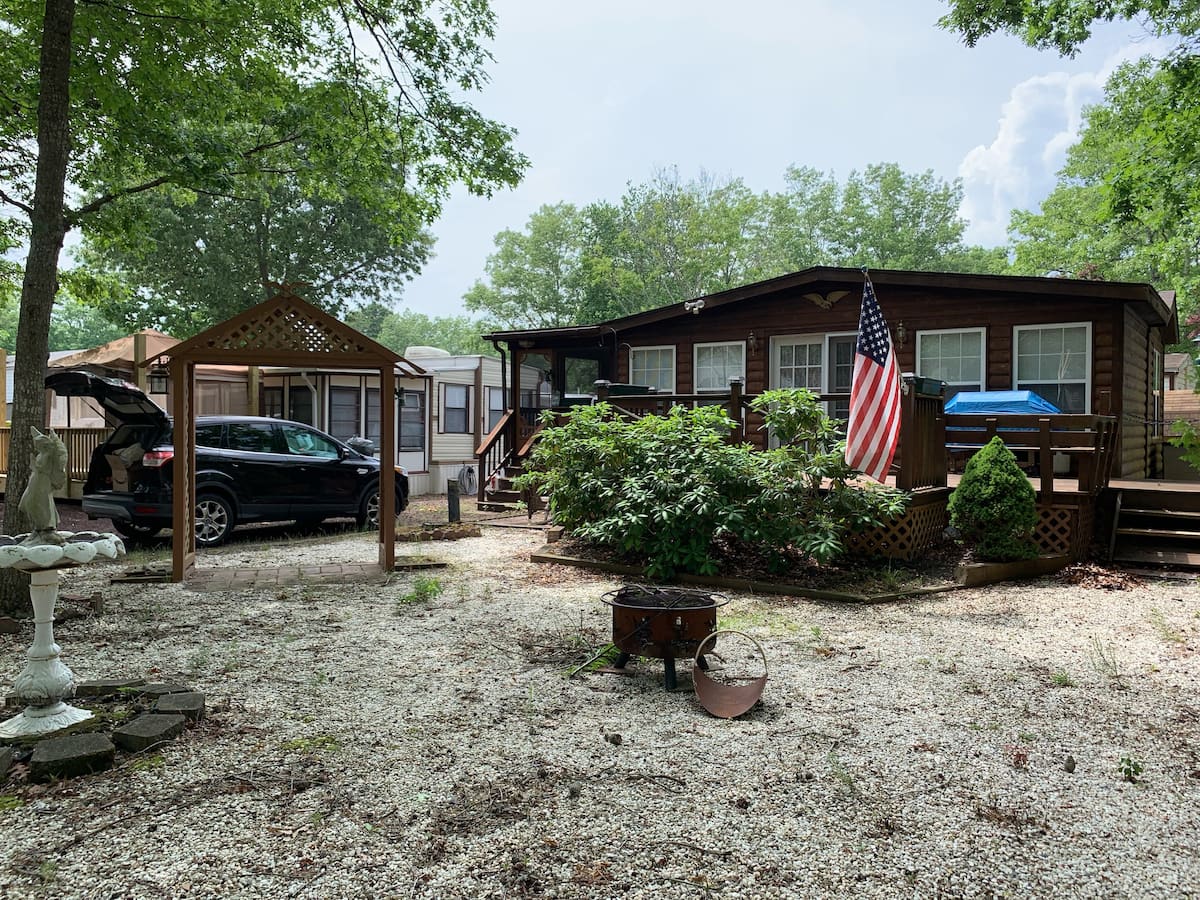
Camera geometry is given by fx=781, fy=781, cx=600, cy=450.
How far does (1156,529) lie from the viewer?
841 cm

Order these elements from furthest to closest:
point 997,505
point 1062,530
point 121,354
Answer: point 121,354 < point 1062,530 < point 997,505

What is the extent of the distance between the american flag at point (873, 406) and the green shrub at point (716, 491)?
0.31 m

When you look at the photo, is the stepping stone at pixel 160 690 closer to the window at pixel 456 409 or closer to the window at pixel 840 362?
the window at pixel 840 362

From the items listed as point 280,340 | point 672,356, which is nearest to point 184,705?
point 280,340

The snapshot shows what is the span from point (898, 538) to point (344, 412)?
515 inches

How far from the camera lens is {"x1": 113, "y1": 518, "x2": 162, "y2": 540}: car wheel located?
31.5 feet

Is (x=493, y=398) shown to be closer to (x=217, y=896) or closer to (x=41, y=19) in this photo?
(x=41, y=19)

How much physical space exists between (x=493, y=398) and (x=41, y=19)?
13.8m

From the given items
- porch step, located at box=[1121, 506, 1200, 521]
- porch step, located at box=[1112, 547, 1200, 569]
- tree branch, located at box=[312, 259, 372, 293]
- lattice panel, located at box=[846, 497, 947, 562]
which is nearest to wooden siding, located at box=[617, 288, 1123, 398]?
porch step, located at box=[1121, 506, 1200, 521]

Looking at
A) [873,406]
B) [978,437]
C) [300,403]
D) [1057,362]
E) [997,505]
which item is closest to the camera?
[873,406]

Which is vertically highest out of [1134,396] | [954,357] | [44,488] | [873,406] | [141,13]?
Result: [141,13]

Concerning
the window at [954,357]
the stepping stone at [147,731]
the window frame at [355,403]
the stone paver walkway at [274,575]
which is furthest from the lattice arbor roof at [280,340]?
the window frame at [355,403]

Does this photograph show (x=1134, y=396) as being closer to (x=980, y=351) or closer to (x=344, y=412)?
(x=980, y=351)

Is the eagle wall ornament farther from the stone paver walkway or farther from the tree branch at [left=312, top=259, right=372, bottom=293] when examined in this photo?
the tree branch at [left=312, top=259, right=372, bottom=293]
